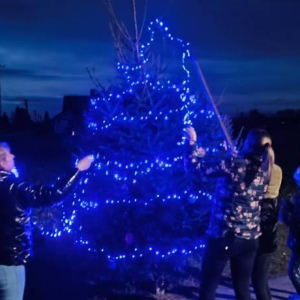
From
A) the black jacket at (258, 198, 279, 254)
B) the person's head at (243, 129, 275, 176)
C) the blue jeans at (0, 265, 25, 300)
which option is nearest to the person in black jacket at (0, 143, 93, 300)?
the blue jeans at (0, 265, 25, 300)

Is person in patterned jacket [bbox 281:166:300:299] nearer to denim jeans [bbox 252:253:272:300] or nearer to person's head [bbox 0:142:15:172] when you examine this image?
denim jeans [bbox 252:253:272:300]

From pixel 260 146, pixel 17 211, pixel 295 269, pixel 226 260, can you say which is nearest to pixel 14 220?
pixel 17 211

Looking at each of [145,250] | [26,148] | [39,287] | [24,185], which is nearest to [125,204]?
[145,250]

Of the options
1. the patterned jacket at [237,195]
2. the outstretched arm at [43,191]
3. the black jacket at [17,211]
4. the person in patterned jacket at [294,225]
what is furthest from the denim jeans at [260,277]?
the black jacket at [17,211]

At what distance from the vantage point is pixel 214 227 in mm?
4445

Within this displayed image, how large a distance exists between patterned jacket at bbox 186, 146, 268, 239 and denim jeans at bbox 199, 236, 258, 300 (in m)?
0.06

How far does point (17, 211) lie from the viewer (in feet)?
13.1

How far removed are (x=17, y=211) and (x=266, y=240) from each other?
2.31 m

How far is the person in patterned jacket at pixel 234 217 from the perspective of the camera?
441cm

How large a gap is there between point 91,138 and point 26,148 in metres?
28.7

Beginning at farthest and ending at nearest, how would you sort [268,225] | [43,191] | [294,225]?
[268,225], [294,225], [43,191]

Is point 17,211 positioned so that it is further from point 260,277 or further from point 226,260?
point 260,277

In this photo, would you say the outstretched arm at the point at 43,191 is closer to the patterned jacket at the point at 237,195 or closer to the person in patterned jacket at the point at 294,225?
the patterned jacket at the point at 237,195

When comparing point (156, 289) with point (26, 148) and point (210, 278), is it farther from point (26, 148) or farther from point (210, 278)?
point (26, 148)
